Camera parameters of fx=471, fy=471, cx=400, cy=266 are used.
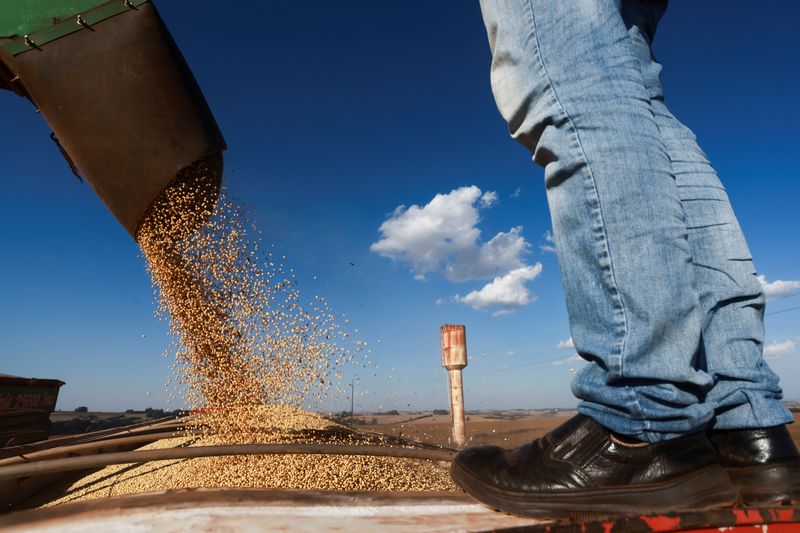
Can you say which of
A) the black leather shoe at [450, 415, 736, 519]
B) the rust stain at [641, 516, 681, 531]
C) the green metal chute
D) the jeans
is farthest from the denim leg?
the green metal chute

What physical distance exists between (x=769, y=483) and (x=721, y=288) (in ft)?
0.84

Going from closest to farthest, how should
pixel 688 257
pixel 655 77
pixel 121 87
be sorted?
pixel 688 257 < pixel 655 77 < pixel 121 87

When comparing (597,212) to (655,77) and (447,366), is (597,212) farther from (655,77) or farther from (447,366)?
(447,366)

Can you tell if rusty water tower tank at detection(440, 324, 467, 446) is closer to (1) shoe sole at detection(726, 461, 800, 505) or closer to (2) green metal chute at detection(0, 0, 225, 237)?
(2) green metal chute at detection(0, 0, 225, 237)

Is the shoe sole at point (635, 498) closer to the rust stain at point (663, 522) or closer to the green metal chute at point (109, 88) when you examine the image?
the rust stain at point (663, 522)

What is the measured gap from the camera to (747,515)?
446mm

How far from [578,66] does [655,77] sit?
0.87 feet

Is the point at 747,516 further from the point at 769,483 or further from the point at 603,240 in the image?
the point at 603,240

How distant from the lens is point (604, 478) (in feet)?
1.79

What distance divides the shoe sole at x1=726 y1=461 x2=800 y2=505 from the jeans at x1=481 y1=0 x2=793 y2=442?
5 cm

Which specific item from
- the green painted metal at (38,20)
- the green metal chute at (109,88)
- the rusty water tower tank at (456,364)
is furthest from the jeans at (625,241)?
the rusty water tower tank at (456,364)

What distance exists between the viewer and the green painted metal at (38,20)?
4.93ft

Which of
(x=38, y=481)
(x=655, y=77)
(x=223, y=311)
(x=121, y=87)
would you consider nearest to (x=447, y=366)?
(x=223, y=311)

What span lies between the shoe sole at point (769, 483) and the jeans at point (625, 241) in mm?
54
